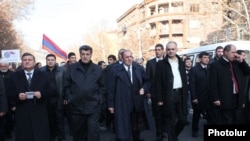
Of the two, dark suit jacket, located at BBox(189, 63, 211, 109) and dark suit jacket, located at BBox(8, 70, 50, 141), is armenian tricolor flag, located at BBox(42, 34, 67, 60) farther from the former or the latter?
dark suit jacket, located at BBox(8, 70, 50, 141)

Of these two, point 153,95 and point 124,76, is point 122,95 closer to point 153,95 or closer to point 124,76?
point 124,76

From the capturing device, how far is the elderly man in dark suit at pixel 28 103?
6.46m

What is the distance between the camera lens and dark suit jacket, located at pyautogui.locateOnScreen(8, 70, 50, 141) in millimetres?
6461

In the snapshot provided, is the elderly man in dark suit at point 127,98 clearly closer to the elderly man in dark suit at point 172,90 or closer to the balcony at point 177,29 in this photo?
the elderly man in dark suit at point 172,90

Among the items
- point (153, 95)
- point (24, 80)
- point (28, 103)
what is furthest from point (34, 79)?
point (153, 95)

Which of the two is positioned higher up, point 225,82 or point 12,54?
point 12,54

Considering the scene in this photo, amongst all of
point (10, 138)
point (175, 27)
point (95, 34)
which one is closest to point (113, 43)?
point (95, 34)

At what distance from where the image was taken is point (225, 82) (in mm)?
7102

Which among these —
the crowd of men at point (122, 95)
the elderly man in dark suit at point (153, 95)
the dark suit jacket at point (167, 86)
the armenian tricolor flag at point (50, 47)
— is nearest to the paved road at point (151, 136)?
the elderly man in dark suit at point (153, 95)

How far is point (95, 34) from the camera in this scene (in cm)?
7012

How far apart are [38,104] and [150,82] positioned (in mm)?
2578

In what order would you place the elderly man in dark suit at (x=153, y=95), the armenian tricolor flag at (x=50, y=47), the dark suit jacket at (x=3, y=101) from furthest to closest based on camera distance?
the armenian tricolor flag at (x=50, y=47) → the elderly man in dark suit at (x=153, y=95) → the dark suit jacket at (x=3, y=101)

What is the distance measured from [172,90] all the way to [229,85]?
103 cm

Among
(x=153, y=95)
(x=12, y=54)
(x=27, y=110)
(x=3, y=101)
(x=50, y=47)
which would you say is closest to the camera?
(x=27, y=110)
